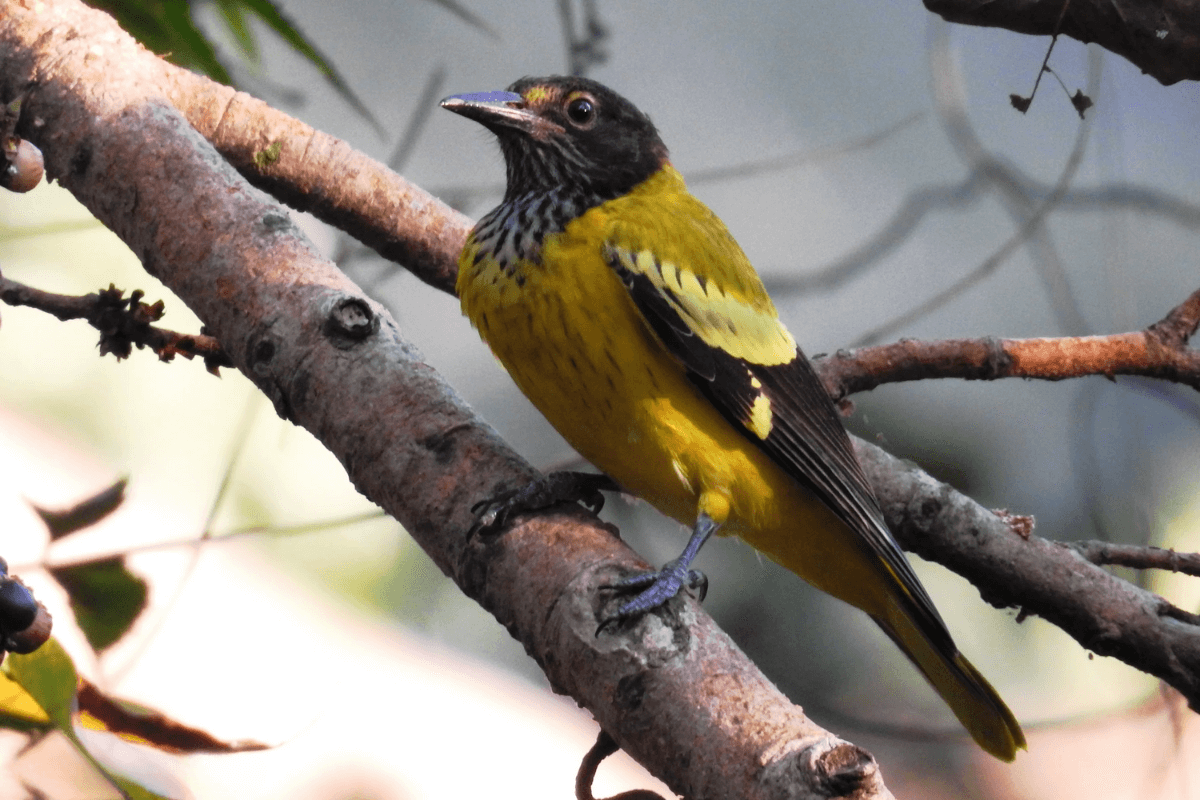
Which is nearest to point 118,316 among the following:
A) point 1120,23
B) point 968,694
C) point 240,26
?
point 240,26

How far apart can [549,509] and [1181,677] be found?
920 mm

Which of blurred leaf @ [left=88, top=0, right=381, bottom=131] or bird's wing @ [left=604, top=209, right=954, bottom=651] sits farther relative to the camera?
blurred leaf @ [left=88, top=0, right=381, bottom=131]

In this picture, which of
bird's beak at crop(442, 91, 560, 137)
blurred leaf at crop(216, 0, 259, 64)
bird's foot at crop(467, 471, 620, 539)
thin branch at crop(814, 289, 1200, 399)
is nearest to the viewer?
bird's foot at crop(467, 471, 620, 539)

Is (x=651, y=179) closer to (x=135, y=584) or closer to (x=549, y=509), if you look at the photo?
(x=549, y=509)

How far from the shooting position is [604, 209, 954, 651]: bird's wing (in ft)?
3.86

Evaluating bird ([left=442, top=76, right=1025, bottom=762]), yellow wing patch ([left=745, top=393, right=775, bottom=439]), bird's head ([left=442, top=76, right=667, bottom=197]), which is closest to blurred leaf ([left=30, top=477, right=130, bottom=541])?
bird ([left=442, top=76, right=1025, bottom=762])

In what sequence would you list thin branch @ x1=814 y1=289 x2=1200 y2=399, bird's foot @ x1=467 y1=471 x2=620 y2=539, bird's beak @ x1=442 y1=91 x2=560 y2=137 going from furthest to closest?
1. thin branch @ x1=814 y1=289 x2=1200 y2=399
2. bird's beak @ x1=442 y1=91 x2=560 y2=137
3. bird's foot @ x1=467 y1=471 x2=620 y2=539

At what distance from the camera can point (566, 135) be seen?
1.42 meters

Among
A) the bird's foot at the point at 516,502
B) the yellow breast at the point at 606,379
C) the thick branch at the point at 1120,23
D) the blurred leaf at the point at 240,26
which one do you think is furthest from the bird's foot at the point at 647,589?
the blurred leaf at the point at 240,26

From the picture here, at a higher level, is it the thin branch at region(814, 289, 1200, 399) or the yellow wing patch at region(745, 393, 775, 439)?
the thin branch at region(814, 289, 1200, 399)

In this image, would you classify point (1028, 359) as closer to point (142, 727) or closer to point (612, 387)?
point (612, 387)

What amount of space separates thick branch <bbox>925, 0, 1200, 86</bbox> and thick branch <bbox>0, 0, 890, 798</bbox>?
96 centimetres

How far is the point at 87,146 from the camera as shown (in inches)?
46.2

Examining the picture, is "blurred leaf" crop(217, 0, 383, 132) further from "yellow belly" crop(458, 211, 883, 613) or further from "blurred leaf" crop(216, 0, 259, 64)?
"yellow belly" crop(458, 211, 883, 613)
